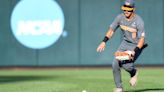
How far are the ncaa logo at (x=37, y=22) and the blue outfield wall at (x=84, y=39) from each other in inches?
7.9

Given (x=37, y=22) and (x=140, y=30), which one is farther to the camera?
(x=37, y=22)

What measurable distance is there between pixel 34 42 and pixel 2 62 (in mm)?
1306

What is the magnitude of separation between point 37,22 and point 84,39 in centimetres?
175

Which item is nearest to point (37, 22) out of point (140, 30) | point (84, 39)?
point (84, 39)

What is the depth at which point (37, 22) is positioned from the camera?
20547mm

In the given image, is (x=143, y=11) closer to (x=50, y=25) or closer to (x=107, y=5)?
(x=107, y=5)

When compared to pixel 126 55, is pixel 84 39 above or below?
below

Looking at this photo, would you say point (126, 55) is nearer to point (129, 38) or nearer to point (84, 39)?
point (129, 38)

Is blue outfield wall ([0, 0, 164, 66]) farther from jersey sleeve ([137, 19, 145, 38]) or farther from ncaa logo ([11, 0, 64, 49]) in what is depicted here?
jersey sleeve ([137, 19, 145, 38])

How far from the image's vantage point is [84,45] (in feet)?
68.2

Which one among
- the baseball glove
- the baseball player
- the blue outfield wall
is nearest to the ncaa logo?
the blue outfield wall

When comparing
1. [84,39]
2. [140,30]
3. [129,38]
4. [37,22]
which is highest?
[140,30]

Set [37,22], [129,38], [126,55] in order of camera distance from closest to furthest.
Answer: [126,55], [129,38], [37,22]

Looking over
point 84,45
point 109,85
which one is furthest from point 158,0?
point 109,85
